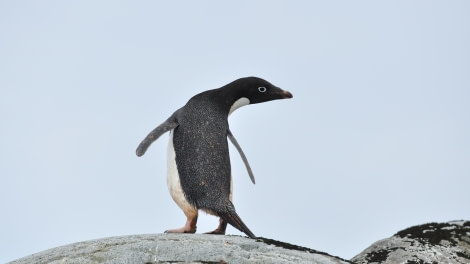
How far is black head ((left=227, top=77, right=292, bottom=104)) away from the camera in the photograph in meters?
9.12

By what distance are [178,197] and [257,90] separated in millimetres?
2137

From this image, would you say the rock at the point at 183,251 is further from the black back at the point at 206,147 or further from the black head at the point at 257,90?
the black head at the point at 257,90

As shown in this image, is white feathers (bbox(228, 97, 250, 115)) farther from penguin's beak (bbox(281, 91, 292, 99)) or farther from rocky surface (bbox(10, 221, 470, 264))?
rocky surface (bbox(10, 221, 470, 264))

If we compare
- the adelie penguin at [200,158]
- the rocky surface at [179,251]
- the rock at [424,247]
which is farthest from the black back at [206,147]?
the rock at [424,247]

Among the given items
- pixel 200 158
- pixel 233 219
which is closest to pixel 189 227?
pixel 233 219

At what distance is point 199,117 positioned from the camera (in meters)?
8.42

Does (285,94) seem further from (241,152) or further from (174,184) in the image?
(174,184)

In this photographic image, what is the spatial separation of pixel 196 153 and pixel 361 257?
2.91 metres

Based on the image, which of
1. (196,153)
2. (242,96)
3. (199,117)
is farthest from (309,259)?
(242,96)

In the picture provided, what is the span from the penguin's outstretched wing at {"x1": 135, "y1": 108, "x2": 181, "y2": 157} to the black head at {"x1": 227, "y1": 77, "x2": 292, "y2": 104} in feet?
3.42

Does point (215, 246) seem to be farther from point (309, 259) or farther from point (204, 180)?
point (204, 180)

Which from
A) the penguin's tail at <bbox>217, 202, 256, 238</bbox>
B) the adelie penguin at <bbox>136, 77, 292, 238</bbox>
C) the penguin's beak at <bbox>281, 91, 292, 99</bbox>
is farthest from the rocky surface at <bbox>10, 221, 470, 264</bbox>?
the penguin's beak at <bbox>281, 91, 292, 99</bbox>

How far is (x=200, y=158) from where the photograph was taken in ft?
26.2

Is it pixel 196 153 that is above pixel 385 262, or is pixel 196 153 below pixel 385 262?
above
